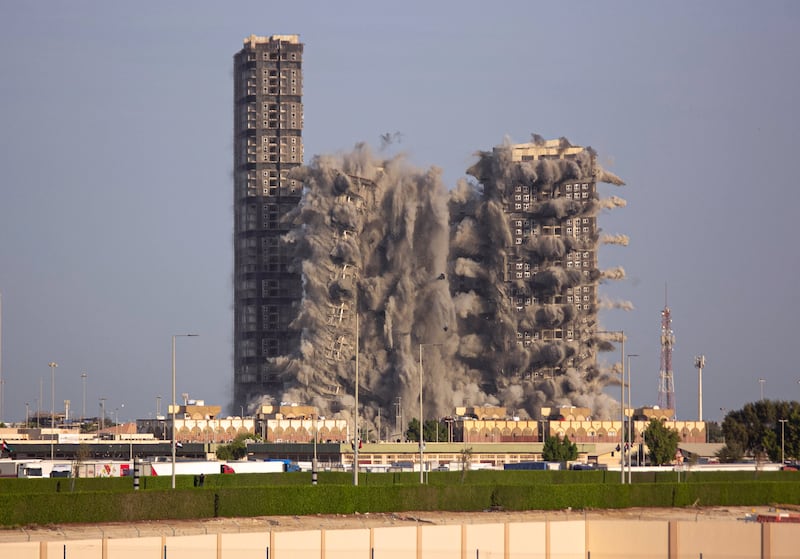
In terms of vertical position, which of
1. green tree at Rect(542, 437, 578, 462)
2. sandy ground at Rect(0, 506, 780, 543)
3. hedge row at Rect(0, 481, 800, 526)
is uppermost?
hedge row at Rect(0, 481, 800, 526)

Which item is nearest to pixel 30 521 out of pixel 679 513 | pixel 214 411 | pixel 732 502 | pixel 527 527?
pixel 527 527

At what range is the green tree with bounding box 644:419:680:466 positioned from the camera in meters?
145

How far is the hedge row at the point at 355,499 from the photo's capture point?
205 feet

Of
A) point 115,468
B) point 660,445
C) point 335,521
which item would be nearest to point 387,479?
point 115,468

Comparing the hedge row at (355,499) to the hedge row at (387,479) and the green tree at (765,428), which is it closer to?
the hedge row at (387,479)

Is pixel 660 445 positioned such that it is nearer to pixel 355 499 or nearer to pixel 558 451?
pixel 558 451

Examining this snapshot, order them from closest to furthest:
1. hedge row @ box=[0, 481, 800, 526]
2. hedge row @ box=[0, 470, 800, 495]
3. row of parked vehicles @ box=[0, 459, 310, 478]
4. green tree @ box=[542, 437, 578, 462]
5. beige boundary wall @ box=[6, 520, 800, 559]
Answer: beige boundary wall @ box=[6, 520, 800, 559] < hedge row @ box=[0, 481, 800, 526] < hedge row @ box=[0, 470, 800, 495] < row of parked vehicles @ box=[0, 459, 310, 478] < green tree @ box=[542, 437, 578, 462]

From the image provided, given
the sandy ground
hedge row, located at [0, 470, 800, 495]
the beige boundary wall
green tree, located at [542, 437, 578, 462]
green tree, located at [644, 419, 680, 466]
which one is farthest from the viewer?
green tree, located at [542, 437, 578, 462]

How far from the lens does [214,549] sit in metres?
58.2

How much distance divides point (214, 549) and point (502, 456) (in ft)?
385

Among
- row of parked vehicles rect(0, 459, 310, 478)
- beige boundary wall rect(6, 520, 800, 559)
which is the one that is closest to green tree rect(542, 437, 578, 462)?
row of parked vehicles rect(0, 459, 310, 478)

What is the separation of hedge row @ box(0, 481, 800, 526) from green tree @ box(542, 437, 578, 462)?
241 feet

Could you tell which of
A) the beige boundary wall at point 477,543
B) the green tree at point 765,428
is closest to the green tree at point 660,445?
the green tree at point 765,428

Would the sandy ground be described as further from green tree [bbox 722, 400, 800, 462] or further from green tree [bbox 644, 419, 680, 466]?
green tree [bbox 722, 400, 800, 462]
